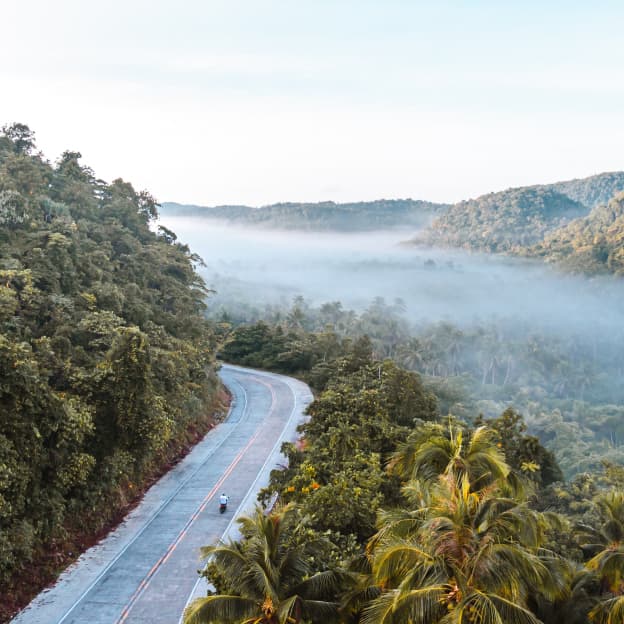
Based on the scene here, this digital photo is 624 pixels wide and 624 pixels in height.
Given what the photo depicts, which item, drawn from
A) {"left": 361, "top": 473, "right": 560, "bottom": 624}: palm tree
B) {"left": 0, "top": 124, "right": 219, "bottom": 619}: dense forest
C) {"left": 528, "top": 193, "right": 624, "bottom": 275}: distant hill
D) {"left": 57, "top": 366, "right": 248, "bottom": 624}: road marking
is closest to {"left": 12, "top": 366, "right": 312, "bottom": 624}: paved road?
{"left": 57, "top": 366, "right": 248, "bottom": 624}: road marking

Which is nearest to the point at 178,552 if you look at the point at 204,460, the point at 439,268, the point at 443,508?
the point at 204,460

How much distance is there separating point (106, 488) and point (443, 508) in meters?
13.5

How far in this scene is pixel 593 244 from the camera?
132750mm

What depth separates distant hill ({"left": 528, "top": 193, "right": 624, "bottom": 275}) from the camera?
125 m

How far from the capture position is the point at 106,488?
18.0 meters

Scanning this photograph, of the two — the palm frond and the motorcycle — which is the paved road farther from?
the palm frond

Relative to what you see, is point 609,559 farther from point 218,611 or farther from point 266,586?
point 218,611

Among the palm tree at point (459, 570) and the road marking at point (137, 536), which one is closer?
the palm tree at point (459, 570)

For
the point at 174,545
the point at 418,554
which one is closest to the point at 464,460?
the point at 418,554

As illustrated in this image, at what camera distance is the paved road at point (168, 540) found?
14.1 m

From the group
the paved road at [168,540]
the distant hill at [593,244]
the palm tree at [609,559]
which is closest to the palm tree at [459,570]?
the palm tree at [609,559]

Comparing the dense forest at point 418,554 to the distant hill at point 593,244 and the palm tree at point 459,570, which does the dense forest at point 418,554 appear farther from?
the distant hill at point 593,244

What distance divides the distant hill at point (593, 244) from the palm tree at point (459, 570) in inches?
5037

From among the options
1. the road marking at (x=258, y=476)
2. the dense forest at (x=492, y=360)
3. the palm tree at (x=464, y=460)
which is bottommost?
the dense forest at (x=492, y=360)
